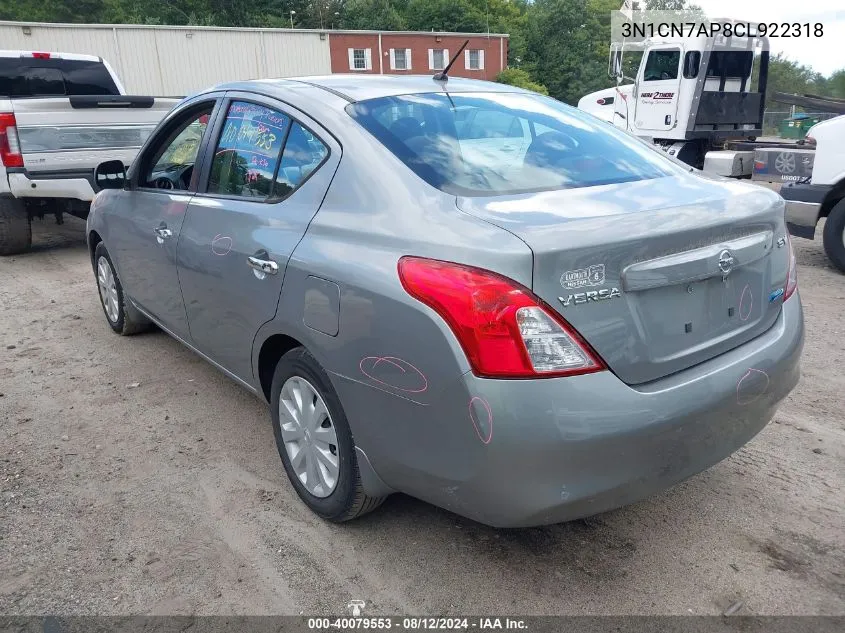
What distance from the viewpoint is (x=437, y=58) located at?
45.2 meters

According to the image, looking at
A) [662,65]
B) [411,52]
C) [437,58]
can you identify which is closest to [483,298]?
[662,65]

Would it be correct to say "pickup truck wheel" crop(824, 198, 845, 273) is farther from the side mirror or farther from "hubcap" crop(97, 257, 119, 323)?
"hubcap" crop(97, 257, 119, 323)

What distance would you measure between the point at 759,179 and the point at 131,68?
27.5m

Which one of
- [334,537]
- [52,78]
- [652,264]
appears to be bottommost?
[334,537]

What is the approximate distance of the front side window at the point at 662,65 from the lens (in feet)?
41.8

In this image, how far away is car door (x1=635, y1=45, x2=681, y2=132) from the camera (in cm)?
1278

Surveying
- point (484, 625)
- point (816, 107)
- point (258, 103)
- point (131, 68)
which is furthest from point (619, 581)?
point (131, 68)

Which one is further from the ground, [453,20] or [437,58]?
[453,20]

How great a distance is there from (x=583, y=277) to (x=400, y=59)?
149 ft

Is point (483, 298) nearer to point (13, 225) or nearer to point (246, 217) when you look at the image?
point (246, 217)

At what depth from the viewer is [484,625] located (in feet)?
7.57

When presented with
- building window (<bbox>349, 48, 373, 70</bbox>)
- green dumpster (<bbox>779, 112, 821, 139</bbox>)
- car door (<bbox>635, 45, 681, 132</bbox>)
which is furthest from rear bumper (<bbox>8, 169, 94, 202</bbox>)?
building window (<bbox>349, 48, 373, 70</bbox>)

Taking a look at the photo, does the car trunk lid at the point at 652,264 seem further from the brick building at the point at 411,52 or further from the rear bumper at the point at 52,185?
the brick building at the point at 411,52

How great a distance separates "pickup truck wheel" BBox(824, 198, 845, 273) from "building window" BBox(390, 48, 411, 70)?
39.9m
